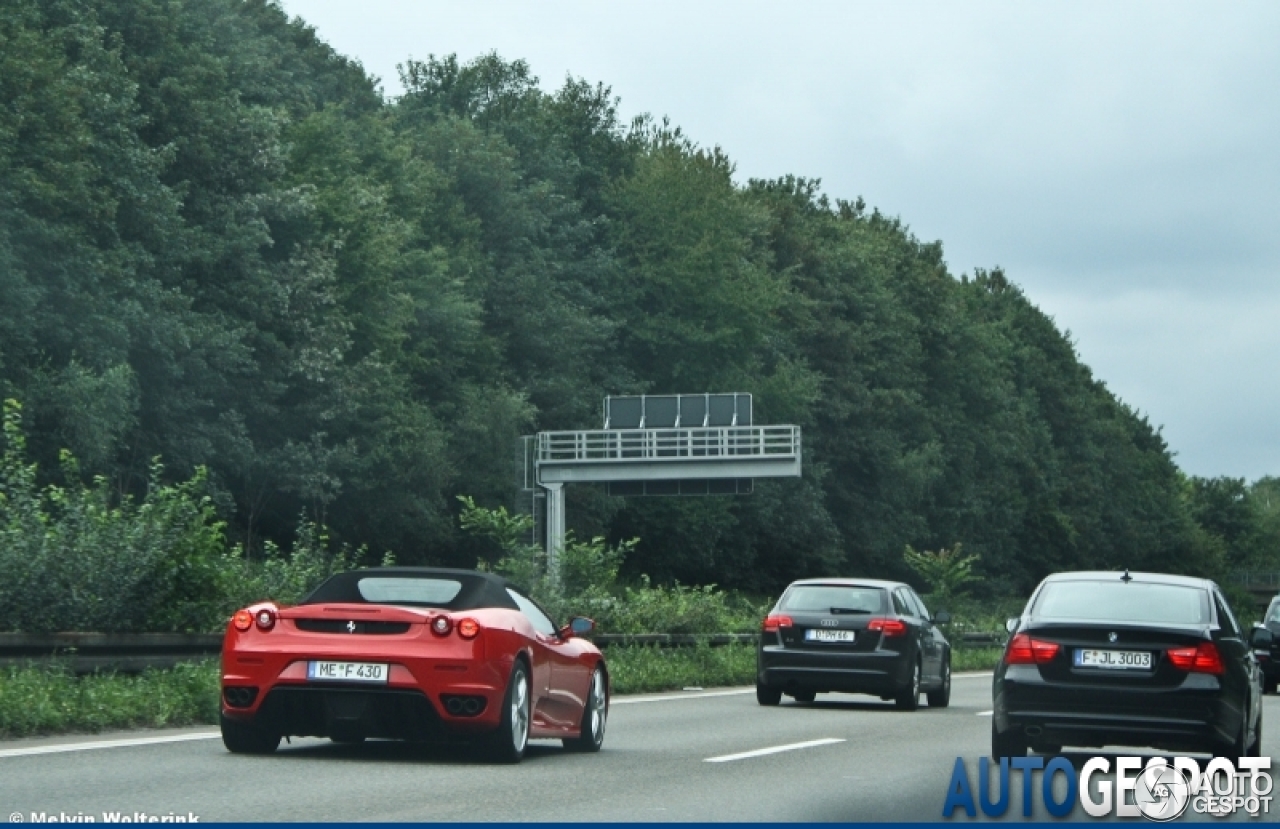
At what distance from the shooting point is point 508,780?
12.6 meters

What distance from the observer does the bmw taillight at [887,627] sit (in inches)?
941

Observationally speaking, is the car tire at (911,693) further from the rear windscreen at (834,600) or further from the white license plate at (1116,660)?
the white license plate at (1116,660)

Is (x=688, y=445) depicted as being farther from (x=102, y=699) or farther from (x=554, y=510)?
(x=102, y=699)

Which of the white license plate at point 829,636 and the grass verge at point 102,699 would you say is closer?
the grass verge at point 102,699

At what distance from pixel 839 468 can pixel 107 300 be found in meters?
48.0

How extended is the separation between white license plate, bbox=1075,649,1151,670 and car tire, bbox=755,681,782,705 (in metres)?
10.0

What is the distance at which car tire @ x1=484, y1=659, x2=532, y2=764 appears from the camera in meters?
13.6

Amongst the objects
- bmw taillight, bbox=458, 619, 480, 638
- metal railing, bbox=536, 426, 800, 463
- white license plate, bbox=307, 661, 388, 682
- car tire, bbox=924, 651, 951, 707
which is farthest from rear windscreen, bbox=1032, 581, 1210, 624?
metal railing, bbox=536, 426, 800, 463

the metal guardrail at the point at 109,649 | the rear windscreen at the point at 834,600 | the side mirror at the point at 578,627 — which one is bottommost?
the metal guardrail at the point at 109,649

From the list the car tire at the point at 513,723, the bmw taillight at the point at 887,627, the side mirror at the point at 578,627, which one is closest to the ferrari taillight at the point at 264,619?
the car tire at the point at 513,723

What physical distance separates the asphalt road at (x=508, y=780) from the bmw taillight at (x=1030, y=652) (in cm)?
94

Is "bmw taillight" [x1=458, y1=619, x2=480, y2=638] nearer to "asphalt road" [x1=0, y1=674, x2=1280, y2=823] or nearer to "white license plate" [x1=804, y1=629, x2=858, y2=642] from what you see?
"asphalt road" [x1=0, y1=674, x2=1280, y2=823]

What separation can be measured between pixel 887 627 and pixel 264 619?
11.7 m

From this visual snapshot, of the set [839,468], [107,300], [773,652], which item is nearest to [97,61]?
[107,300]
